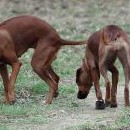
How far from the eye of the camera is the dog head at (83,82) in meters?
11.8

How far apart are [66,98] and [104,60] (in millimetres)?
1521

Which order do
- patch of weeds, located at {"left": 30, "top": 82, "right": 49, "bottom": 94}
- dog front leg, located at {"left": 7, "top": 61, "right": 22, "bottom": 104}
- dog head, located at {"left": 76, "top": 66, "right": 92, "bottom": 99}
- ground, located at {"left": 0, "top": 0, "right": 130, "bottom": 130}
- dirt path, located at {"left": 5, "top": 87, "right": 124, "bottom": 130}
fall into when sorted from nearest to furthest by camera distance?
1. dirt path, located at {"left": 5, "top": 87, "right": 124, "bottom": 130}
2. ground, located at {"left": 0, "top": 0, "right": 130, "bottom": 130}
3. dog front leg, located at {"left": 7, "top": 61, "right": 22, "bottom": 104}
4. dog head, located at {"left": 76, "top": 66, "right": 92, "bottom": 99}
5. patch of weeds, located at {"left": 30, "top": 82, "right": 49, "bottom": 94}

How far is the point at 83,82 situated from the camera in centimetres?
1184

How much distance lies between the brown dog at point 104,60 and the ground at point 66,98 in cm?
22

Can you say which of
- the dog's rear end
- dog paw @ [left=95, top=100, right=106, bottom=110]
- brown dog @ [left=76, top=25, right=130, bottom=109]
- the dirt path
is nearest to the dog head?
brown dog @ [left=76, top=25, right=130, bottom=109]

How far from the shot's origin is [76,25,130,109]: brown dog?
10.8 meters

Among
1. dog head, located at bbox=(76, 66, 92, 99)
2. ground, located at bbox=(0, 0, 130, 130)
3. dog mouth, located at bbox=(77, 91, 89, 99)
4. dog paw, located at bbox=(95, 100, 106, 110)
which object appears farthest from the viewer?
dog mouth, located at bbox=(77, 91, 89, 99)

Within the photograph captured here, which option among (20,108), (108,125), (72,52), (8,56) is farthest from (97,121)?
(72,52)

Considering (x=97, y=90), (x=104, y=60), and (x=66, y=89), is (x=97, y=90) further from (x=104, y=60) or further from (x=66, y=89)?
(x=66, y=89)

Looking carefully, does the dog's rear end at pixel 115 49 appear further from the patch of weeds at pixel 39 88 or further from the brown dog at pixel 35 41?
the patch of weeds at pixel 39 88

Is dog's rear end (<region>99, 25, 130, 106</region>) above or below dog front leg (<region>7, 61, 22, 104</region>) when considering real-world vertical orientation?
above

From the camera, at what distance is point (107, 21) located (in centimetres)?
2066

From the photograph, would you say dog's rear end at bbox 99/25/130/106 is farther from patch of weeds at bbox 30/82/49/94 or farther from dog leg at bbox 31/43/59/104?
patch of weeds at bbox 30/82/49/94

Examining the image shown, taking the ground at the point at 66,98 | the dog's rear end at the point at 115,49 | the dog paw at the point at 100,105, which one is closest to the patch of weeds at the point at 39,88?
the ground at the point at 66,98
